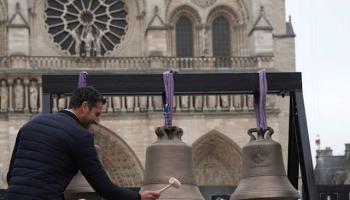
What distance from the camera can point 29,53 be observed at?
28078 mm

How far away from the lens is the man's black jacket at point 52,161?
489 centimetres

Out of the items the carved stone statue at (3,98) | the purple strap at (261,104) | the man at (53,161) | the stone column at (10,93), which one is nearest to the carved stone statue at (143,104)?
the stone column at (10,93)

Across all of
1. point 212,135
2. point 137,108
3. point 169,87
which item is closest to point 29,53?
point 137,108

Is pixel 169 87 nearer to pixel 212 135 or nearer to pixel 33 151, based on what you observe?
pixel 33 151

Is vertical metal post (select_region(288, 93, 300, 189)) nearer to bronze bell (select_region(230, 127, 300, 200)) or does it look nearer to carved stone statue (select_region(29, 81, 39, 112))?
bronze bell (select_region(230, 127, 300, 200))

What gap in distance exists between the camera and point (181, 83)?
7.77 m

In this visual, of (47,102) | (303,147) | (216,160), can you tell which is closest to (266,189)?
(303,147)

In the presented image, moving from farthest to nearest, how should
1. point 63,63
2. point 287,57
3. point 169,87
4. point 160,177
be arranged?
point 287,57
point 63,63
point 169,87
point 160,177

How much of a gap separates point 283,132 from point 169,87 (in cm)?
2201

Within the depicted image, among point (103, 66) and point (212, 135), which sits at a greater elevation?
point (103, 66)

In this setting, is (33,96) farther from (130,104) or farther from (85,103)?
(85,103)

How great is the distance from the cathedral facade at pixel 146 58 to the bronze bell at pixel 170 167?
19.7 metres

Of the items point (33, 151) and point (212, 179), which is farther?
point (212, 179)

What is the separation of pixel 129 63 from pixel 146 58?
53 centimetres
